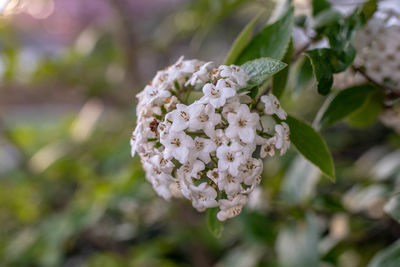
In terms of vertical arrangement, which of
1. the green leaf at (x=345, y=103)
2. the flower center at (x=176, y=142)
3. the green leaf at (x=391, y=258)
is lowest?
the green leaf at (x=391, y=258)

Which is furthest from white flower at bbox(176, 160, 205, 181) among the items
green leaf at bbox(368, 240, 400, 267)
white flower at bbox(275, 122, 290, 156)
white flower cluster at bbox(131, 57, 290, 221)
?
green leaf at bbox(368, 240, 400, 267)

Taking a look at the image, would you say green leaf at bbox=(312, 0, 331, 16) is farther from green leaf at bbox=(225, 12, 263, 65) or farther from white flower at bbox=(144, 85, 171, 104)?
white flower at bbox=(144, 85, 171, 104)

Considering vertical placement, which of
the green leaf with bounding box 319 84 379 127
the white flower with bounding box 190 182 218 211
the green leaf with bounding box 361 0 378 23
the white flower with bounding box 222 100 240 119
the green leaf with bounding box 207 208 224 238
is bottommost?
the green leaf with bounding box 319 84 379 127

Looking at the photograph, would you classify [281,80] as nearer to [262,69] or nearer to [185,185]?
[262,69]

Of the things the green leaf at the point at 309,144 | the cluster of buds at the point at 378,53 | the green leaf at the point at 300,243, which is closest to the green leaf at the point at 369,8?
the cluster of buds at the point at 378,53

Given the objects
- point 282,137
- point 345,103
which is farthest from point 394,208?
point 282,137

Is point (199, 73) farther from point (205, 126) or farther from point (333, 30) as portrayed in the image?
point (333, 30)

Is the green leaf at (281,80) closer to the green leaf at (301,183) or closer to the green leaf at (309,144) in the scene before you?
the green leaf at (309,144)

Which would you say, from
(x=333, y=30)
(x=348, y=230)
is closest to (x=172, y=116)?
(x=333, y=30)
